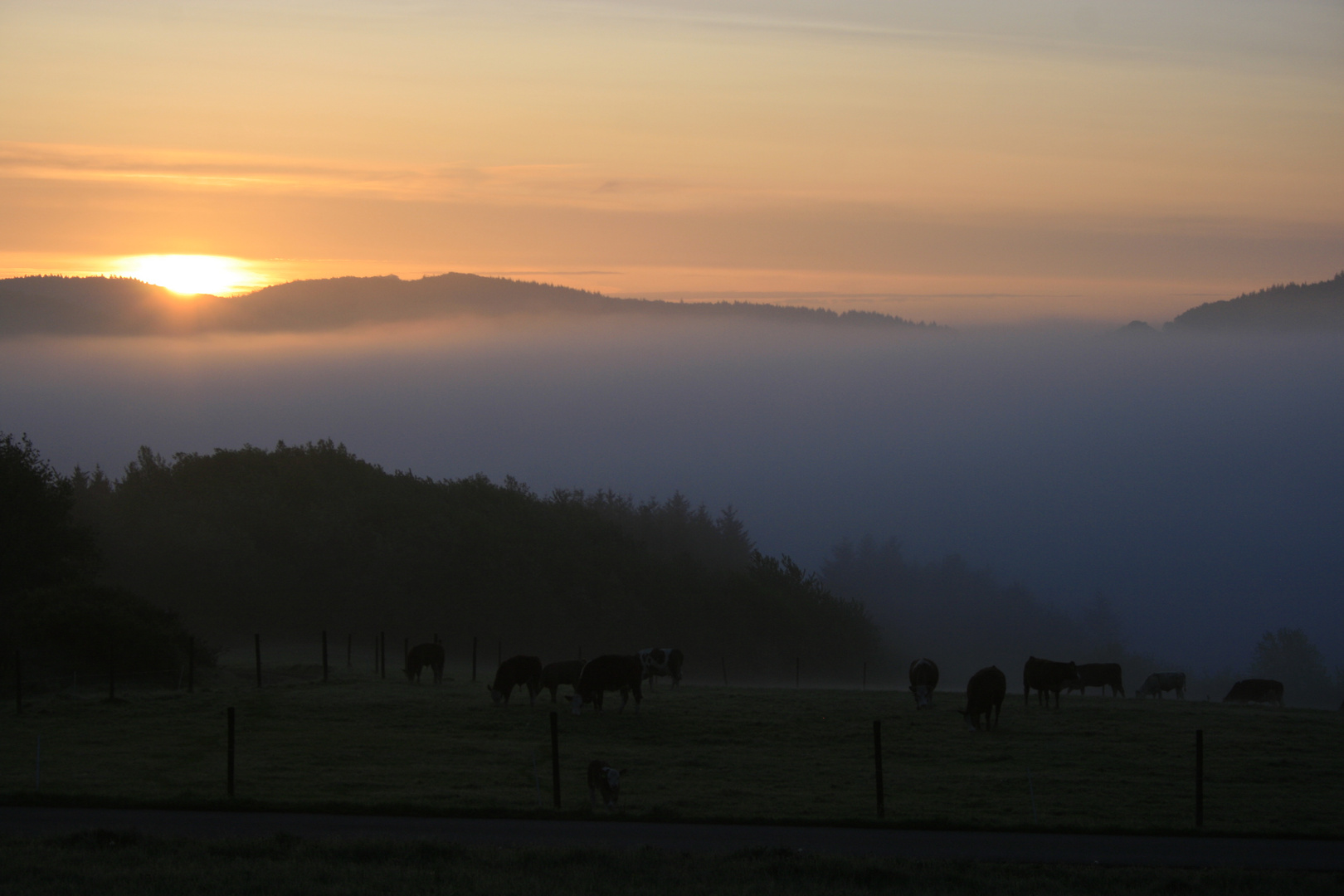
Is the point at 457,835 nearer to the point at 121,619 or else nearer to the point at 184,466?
the point at 121,619

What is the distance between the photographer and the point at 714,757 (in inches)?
1043

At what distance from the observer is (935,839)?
1719 cm

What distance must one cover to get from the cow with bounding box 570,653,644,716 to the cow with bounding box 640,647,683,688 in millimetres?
12278

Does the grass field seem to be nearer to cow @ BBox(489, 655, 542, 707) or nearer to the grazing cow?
the grazing cow

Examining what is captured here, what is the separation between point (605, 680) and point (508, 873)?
1979cm

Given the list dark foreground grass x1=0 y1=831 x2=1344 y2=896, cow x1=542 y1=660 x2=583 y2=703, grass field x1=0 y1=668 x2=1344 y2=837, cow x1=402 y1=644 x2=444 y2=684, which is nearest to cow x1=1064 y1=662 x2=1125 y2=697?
grass field x1=0 y1=668 x2=1344 y2=837

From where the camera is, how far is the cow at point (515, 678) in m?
36.8

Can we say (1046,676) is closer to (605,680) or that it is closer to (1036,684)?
(1036,684)

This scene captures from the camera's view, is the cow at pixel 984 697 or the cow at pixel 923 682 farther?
the cow at pixel 923 682

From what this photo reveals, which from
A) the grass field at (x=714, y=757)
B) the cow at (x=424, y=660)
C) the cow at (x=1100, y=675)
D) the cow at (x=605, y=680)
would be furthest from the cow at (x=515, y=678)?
the cow at (x=1100, y=675)

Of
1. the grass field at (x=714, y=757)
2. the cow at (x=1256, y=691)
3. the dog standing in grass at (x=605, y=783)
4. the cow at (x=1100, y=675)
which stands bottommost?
the cow at (x=1256, y=691)

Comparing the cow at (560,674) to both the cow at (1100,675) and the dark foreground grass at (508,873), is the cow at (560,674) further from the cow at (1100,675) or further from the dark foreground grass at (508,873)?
the cow at (1100,675)

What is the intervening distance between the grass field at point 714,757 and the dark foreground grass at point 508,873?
11.6 feet

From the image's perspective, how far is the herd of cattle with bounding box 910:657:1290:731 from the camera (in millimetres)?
31812
